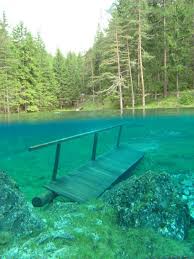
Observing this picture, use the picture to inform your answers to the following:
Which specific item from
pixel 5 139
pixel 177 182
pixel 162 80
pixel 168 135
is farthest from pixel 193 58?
pixel 177 182

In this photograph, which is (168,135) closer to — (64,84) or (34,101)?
(34,101)

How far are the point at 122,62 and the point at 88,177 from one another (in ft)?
132

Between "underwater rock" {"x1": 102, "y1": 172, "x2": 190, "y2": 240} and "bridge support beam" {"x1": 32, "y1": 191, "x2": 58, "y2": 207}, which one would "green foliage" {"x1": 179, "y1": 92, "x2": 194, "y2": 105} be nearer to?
"bridge support beam" {"x1": 32, "y1": 191, "x2": 58, "y2": 207}

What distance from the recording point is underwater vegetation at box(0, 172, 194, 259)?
13.6 ft

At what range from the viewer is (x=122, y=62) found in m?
46.4

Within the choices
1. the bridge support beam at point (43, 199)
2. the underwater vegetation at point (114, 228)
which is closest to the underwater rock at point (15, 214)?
the underwater vegetation at point (114, 228)

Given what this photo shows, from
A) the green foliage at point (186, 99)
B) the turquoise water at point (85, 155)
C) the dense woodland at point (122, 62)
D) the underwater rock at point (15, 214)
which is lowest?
the turquoise water at point (85, 155)

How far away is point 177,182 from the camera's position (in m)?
8.23

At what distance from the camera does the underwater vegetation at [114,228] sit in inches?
163

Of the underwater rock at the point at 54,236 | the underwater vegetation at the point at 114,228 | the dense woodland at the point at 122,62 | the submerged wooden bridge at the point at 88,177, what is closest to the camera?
the underwater vegetation at the point at 114,228

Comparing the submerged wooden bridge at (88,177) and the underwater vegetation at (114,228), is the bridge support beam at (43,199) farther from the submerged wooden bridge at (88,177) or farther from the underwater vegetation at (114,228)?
the underwater vegetation at (114,228)

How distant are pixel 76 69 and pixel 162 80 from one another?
27.0 meters

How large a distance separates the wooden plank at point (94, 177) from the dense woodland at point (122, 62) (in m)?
30.5

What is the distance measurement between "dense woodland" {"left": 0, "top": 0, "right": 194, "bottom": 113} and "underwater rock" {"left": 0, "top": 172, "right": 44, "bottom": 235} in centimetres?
3638
